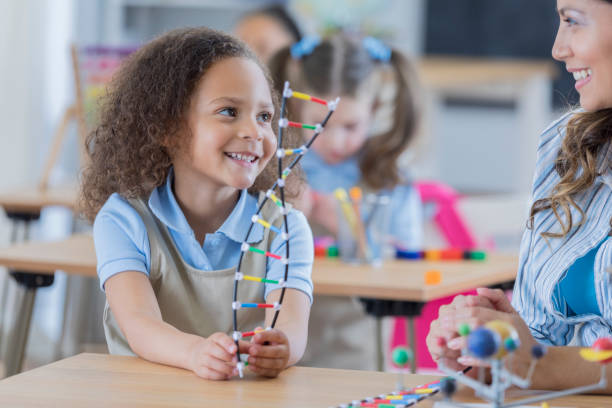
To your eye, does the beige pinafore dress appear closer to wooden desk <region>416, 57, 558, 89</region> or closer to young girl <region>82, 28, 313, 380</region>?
young girl <region>82, 28, 313, 380</region>

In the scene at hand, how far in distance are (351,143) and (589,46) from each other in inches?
64.3

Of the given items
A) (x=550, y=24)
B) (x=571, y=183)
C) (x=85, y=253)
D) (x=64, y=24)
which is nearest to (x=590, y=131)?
(x=571, y=183)

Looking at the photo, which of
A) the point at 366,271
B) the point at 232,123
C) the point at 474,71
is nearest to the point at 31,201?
the point at 366,271

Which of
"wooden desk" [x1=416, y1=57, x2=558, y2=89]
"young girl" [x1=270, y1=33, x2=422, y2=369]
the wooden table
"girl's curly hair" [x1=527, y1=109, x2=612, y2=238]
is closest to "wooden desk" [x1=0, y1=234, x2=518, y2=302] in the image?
the wooden table

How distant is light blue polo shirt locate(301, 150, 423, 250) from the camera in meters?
2.66

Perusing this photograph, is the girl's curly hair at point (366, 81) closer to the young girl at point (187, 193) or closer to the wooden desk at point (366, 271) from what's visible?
the wooden desk at point (366, 271)

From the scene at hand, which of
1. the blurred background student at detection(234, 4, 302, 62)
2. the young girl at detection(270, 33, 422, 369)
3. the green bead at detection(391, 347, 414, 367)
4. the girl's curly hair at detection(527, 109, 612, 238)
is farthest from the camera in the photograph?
the blurred background student at detection(234, 4, 302, 62)

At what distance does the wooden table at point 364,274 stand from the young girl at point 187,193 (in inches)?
17.5

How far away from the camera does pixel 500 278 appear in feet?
6.75

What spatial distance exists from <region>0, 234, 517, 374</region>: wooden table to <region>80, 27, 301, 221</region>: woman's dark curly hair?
45 centimetres

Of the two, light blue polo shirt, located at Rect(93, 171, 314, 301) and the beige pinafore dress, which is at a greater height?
light blue polo shirt, located at Rect(93, 171, 314, 301)

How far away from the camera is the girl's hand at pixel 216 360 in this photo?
1047 millimetres

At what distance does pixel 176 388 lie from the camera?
1.01 metres

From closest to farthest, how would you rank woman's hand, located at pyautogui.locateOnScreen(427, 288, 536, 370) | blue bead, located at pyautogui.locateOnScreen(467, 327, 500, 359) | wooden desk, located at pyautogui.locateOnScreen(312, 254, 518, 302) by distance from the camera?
1. blue bead, located at pyautogui.locateOnScreen(467, 327, 500, 359)
2. woman's hand, located at pyautogui.locateOnScreen(427, 288, 536, 370)
3. wooden desk, located at pyautogui.locateOnScreen(312, 254, 518, 302)
